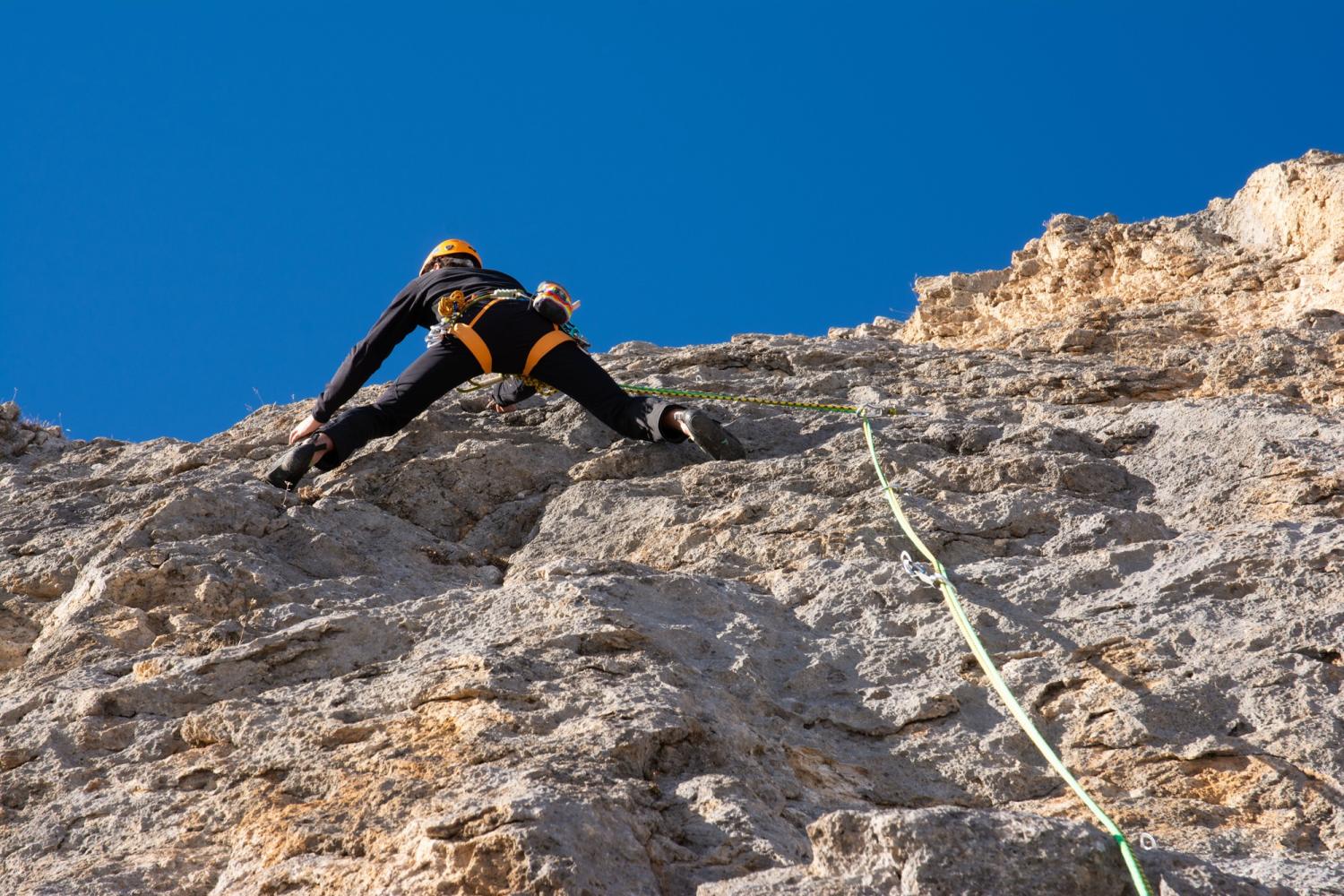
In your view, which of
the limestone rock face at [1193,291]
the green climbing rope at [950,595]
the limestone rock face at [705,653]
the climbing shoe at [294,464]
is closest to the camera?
the green climbing rope at [950,595]

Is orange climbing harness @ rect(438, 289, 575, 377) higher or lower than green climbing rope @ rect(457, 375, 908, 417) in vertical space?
higher

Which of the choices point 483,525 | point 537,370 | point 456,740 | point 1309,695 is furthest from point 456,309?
point 1309,695

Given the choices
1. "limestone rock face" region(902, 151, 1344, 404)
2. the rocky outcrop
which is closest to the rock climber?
the rocky outcrop

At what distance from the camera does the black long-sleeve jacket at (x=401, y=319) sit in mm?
6066

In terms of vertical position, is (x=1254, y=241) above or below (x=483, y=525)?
above

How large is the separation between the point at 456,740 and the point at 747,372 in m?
3.96

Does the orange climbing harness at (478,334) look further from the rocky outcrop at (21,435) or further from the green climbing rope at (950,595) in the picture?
the rocky outcrop at (21,435)

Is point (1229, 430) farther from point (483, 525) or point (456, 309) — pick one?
point (456, 309)

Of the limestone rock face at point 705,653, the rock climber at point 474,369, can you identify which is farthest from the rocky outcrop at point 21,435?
the rock climber at point 474,369

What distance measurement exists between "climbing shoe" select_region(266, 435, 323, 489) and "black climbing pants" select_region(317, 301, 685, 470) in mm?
205

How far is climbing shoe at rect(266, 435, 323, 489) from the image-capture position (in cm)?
538

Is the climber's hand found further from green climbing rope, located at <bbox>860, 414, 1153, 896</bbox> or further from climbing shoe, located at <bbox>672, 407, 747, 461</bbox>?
green climbing rope, located at <bbox>860, 414, 1153, 896</bbox>

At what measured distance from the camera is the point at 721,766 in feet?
10.1

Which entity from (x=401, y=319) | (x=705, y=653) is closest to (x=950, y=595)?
(x=705, y=653)
